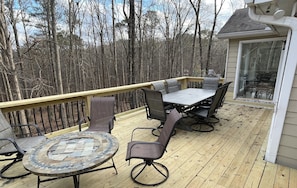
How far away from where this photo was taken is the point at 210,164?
2.35 meters

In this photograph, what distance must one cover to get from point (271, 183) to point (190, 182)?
1004 mm

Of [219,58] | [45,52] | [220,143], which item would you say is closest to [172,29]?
[219,58]

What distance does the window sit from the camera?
16.2 feet

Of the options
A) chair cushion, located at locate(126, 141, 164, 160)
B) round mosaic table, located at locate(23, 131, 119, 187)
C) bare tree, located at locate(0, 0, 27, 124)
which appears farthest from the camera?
bare tree, located at locate(0, 0, 27, 124)

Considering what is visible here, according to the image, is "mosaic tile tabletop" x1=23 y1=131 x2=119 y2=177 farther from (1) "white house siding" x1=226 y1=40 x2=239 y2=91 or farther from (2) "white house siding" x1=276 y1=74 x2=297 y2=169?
(1) "white house siding" x1=226 y1=40 x2=239 y2=91

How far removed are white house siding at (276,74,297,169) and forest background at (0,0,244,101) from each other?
229 inches

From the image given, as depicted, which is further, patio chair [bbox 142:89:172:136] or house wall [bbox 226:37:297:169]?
patio chair [bbox 142:89:172:136]

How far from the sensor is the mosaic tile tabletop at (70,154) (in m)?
1.38

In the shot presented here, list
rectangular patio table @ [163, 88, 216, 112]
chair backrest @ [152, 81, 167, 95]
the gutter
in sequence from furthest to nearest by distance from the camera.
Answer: chair backrest @ [152, 81, 167, 95], rectangular patio table @ [163, 88, 216, 112], the gutter

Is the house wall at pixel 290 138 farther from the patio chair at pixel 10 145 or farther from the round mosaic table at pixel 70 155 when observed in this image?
the patio chair at pixel 10 145

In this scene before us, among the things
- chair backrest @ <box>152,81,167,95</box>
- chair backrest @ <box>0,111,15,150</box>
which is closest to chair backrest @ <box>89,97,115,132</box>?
chair backrest @ <box>0,111,15,150</box>

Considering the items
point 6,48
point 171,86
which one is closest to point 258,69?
point 171,86

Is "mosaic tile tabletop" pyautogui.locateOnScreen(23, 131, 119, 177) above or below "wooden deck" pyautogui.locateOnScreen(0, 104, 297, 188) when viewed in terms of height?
above

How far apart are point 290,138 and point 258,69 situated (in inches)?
149
